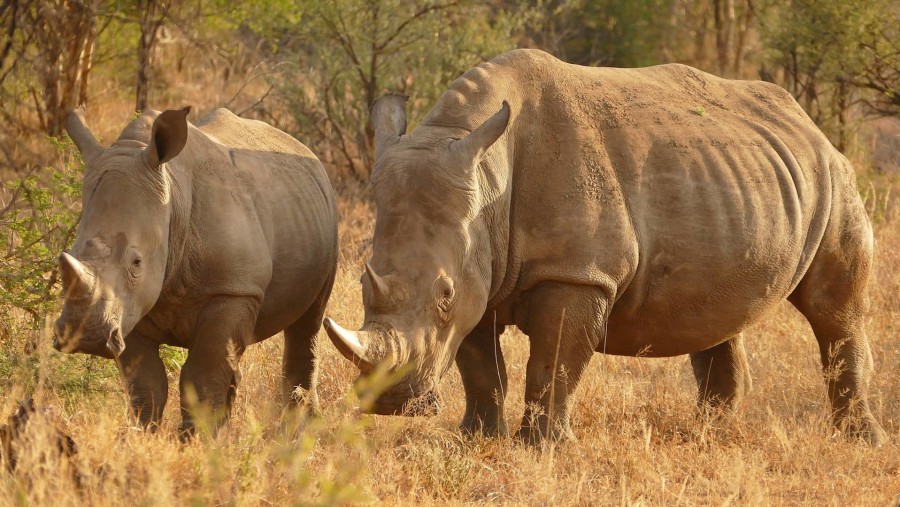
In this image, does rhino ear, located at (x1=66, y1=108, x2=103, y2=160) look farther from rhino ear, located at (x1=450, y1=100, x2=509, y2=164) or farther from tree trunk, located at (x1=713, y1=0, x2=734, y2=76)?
tree trunk, located at (x1=713, y1=0, x2=734, y2=76)

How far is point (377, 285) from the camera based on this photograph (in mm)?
5305

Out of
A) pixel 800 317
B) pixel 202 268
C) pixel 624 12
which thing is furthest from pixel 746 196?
pixel 624 12

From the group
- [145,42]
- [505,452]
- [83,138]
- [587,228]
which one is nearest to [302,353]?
[505,452]

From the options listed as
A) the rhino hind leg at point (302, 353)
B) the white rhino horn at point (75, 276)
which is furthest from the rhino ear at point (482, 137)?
the rhino hind leg at point (302, 353)

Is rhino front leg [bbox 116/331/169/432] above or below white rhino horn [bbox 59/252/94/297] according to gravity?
below

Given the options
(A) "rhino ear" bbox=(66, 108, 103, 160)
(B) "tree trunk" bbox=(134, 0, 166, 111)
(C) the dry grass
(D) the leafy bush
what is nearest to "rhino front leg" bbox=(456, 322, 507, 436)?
(C) the dry grass

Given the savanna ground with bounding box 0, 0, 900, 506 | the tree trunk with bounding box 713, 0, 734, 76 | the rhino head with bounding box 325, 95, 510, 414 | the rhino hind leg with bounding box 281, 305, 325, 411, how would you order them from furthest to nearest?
the tree trunk with bounding box 713, 0, 734, 76 < the rhino hind leg with bounding box 281, 305, 325, 411 < the rhino head with bounding box 325, 95, 510, 414 < the savanna ground with bounding box 0, 0, 900, 506

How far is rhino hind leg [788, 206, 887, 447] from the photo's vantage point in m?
6.96

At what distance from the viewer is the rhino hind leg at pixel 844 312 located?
22.9 ft

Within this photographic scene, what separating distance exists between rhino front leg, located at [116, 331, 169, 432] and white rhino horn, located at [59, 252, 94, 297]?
895mm

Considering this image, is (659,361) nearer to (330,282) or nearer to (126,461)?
(330,282)

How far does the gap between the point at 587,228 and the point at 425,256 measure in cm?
84

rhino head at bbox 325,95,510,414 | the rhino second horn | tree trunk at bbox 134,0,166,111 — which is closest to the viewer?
the rhino second horn

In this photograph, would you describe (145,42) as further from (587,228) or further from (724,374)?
(587,228)
